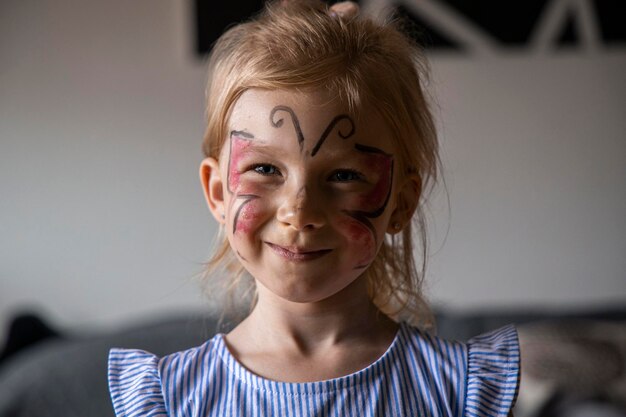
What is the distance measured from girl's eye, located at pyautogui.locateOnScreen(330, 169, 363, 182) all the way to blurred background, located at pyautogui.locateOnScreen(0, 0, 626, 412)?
1.85 m

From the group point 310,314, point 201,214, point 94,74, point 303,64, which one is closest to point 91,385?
point 201,214

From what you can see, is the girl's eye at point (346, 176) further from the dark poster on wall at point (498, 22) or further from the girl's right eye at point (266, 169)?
the dark poster on wall at point (498, 22)

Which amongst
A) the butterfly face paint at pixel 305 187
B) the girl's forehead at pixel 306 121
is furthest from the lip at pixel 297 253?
the girl's forehead at pixel 306 121

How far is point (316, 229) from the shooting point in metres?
0.84

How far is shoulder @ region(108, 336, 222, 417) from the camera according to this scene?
91cm

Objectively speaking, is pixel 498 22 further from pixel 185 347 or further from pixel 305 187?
pixel 305 187

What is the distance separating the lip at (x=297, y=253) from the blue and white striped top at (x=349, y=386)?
0.15 meters

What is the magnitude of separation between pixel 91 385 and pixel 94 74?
3.58ft

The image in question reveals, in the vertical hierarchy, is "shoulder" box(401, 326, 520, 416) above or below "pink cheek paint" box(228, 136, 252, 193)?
Result: below

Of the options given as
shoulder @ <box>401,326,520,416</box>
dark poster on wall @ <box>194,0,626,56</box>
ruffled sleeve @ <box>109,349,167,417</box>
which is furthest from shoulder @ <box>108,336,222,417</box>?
dark poster on wall @ <box>194,0,626,56</box>

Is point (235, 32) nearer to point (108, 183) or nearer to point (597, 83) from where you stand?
point (108, 183)

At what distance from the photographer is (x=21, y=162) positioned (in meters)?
2.71

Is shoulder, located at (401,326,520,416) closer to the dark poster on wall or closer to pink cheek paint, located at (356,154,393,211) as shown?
pink cheek paint, located at (356,154,393,211)

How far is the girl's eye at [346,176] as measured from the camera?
2.82ft
